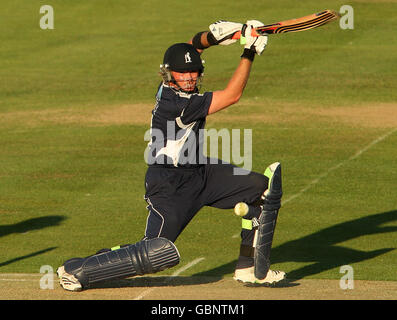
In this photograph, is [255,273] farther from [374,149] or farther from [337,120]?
[337,120]

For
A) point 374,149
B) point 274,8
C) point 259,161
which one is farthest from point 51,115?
point 274,8

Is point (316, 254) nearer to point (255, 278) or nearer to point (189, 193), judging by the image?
point (255, 278)

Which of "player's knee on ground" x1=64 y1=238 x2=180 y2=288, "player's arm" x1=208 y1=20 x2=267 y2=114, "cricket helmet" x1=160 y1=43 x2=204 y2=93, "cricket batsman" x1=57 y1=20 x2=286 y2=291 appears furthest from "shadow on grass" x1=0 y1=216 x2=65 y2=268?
"player's arm" x1=208 y1=20 x2=267 y2=114

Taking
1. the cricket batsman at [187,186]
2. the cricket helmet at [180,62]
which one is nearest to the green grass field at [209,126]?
the cricket batsman at [187,186]

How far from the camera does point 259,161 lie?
1762 centimetres

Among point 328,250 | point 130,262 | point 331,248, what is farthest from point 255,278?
point 331,248

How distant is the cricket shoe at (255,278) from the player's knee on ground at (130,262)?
3.00 feet

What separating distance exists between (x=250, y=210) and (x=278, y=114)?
11.8m

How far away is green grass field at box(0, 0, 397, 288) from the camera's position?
13180 millimetres

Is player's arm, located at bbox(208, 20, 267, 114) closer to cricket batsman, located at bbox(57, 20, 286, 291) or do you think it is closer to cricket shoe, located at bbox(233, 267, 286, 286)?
cricket batsman, located at bbox(57, 20, 286, 291)

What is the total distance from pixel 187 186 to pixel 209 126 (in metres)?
11.0

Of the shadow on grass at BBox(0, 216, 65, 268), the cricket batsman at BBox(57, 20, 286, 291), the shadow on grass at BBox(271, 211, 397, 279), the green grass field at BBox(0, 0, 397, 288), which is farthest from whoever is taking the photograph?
the shadow on grass at BBox(0, 216, 65, 268)

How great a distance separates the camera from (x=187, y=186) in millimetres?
9516

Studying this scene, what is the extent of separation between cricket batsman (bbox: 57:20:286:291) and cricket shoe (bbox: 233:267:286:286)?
1 centimetres
